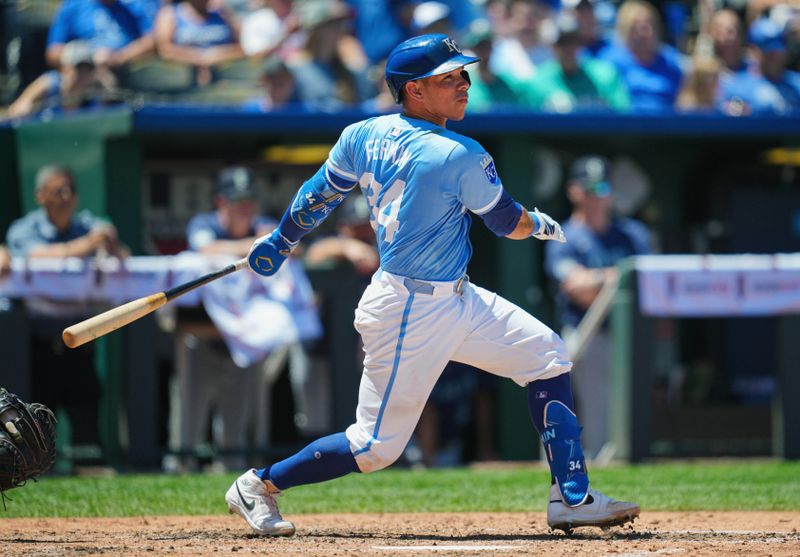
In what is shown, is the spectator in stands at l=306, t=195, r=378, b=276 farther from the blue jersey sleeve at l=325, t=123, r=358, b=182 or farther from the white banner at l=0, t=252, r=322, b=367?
the blue jersey sleeve at l=325, t=123, r=358, b=182

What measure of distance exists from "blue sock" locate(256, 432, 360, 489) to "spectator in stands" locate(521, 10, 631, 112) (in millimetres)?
5522

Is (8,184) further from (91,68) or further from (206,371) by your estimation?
(206,371)

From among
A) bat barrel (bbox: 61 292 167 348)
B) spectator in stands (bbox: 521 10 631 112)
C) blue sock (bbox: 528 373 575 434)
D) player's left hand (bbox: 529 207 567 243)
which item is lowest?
spectator in stands (bbox: 521 10 631 112)

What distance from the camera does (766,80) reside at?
450 inches

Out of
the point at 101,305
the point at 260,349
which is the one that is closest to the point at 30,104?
the point at 101,305

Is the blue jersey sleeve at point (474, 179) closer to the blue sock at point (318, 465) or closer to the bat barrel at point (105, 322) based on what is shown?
the blue sock at point (318, 465)

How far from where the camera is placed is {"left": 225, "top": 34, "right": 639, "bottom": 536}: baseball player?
507cm

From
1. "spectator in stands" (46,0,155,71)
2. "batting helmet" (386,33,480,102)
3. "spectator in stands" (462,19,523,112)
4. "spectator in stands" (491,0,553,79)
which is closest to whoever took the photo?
"batting helmet" (386,33,480,102)

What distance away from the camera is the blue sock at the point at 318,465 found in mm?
5211

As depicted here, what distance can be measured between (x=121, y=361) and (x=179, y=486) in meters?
1.44

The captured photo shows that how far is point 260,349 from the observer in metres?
8.50

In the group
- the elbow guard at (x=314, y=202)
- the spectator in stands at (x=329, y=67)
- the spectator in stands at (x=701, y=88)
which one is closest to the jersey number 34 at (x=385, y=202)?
the elbow guard at (x=314, y=202)

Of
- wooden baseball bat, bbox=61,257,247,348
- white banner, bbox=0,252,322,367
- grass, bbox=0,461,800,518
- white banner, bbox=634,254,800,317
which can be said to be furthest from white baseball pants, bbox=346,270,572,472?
white banner, bbox=634,254,800,317

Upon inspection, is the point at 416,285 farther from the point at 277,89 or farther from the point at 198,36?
the point at 198,36
